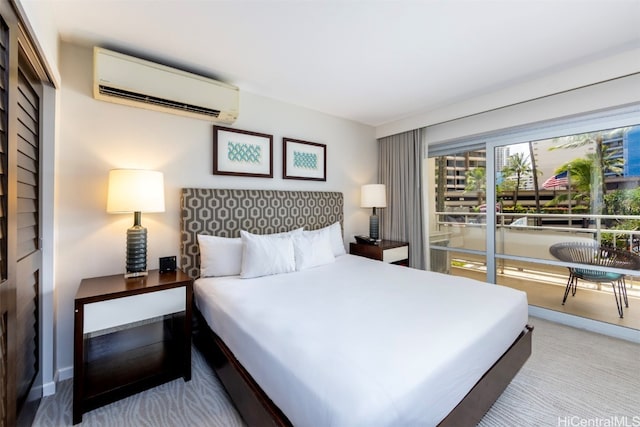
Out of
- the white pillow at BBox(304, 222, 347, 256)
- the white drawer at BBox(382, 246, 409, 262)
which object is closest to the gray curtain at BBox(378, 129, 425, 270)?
the white drawer at BBox(382, 246, 409, 262)

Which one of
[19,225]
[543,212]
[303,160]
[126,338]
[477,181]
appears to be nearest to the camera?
[19,225]

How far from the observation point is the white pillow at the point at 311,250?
2707 mm

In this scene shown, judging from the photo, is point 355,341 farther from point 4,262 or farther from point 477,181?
point 477,181

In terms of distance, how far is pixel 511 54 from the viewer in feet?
7.39

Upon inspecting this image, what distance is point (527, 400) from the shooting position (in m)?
1.78

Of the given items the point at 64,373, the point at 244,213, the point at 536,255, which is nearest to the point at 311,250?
the point at 244,213

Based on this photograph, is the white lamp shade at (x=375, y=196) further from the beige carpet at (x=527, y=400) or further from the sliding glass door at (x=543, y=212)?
the beige carpet at (x=527, y=400)

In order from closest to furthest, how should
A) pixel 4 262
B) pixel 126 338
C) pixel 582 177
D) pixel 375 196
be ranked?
pixel 4 262
pixel 126 338
pixel 582 177
pixel 375 196

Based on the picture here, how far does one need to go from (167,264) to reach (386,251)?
243cm

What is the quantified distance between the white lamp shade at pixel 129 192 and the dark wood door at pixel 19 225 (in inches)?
15.8

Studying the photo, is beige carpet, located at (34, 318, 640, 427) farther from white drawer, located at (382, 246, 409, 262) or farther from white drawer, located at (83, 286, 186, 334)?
white drawer, located at (382, 246, 409, 262)

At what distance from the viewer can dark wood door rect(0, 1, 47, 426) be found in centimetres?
112

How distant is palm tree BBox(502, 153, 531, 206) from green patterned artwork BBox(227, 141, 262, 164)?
2.94 m

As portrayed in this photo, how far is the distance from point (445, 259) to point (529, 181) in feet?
4.70
